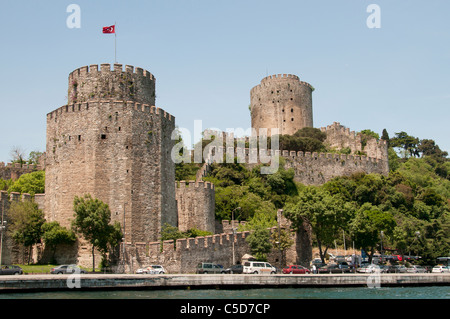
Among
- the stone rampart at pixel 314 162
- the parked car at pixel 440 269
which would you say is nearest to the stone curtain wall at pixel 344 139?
the stone rampart at pixel 314 162

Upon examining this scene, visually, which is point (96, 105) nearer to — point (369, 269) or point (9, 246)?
point (9, 246)

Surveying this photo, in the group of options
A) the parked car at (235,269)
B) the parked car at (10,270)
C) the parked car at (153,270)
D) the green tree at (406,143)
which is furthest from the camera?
the green tree at (406,143)

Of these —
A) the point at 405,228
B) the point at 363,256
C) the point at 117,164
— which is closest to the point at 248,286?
the point at 117,164

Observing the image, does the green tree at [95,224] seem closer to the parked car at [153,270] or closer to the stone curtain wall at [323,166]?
the parked car at [153,270]

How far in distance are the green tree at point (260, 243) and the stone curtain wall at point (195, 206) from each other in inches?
218

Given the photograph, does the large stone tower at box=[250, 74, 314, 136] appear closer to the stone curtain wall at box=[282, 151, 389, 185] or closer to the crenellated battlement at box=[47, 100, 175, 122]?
the stone curtain wall at box=[282, 151, 389, 185]

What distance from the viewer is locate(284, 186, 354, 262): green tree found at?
42562 millimetres

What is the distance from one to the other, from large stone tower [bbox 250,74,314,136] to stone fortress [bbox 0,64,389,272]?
1492 inches

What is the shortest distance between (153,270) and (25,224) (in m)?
11.0

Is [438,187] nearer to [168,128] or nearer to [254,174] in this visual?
[254,174]

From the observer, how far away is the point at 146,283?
1249 inches

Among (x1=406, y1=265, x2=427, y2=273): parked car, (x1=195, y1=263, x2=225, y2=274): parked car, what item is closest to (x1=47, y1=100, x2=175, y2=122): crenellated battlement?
(x1=195, y1=263, x2=225, y2=274): parked car

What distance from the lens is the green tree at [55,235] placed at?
132ft

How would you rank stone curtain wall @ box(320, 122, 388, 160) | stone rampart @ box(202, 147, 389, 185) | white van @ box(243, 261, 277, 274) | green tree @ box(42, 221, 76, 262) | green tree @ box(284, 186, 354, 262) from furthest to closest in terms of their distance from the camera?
stone curtain wall @ box(320, 122, 388, 160) → stone rampart @ box(202, 147, 389, 185) → green tree @ box(284, 186, 354, 262) → green tree @ box(42, 221, 76, 262) → white van @ box(243, 261, 277, 274)
